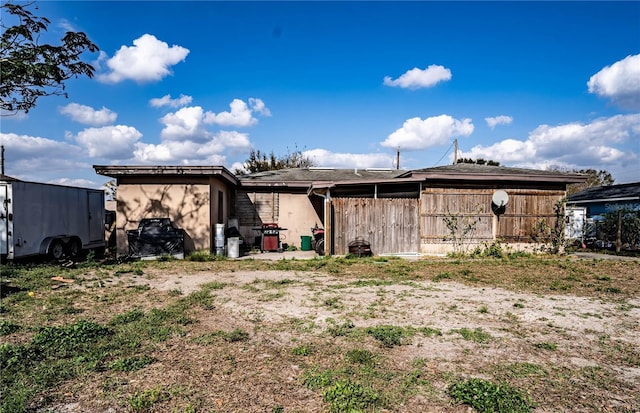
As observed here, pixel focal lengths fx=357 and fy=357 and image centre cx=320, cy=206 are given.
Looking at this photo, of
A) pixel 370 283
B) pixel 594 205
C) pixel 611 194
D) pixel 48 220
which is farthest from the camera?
pixel 594 205

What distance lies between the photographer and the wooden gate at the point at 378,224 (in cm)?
1248

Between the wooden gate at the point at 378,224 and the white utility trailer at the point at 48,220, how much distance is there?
8695 mm

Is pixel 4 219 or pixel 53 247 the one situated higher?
pixel 4 219

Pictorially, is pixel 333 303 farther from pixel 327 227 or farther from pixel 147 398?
pixel 327 227

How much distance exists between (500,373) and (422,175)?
942 cm

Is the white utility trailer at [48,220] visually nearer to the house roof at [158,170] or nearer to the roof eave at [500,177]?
the house roof at [158,170]

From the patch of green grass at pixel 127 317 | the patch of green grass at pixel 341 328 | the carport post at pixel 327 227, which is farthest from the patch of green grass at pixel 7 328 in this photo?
the carport post at pixel 327 227

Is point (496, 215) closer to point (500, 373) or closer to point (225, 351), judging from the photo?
point (500, 373)

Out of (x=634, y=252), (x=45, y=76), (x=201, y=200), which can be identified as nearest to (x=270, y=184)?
(x=201, y=200)

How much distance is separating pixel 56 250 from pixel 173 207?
363 centimetres

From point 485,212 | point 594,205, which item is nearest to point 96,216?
point 485,212

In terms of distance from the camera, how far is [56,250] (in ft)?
36.4

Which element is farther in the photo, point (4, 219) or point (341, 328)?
point (4, 219)

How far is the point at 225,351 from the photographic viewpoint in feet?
13.4
